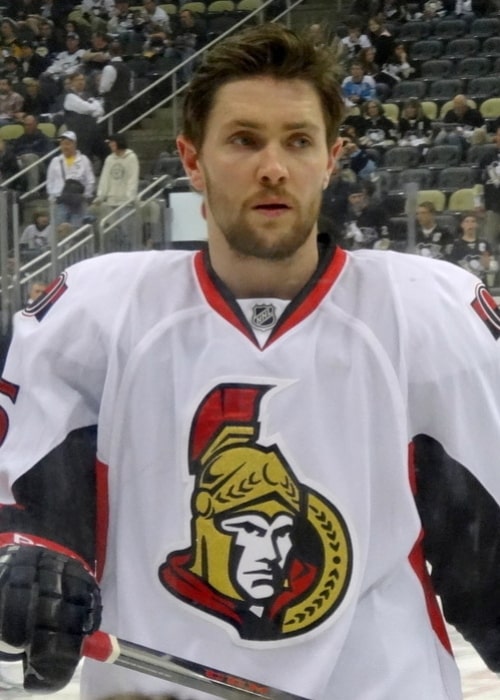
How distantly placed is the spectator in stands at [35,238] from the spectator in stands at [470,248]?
46 cm

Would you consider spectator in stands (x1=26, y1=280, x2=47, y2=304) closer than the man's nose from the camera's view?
No

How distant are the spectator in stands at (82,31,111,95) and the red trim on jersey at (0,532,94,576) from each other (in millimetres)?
1727

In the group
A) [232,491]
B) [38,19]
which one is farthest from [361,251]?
[38,19]

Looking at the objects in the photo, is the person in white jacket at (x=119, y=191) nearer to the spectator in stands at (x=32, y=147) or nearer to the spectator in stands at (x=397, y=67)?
the spectator in stands at (x=32, y=147)

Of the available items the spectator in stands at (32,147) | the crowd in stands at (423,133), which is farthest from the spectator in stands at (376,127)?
the spectator in stands at (32,147)

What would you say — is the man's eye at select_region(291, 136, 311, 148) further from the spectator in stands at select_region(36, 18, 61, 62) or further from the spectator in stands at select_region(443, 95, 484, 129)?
the spectator in stands at select_region(36, 18, 61, 62)

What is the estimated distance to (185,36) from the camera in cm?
203

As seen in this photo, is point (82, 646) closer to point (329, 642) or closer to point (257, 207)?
point (329, 642)

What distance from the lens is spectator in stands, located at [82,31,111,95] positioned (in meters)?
2.54

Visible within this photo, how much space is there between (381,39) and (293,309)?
5.05ft

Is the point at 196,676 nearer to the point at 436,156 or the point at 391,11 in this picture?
the point at 436,156

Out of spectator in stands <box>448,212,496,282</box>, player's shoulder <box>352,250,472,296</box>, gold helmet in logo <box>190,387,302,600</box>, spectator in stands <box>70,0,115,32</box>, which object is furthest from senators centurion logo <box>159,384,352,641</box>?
spectator in stands <box>70,0,115,32</box>

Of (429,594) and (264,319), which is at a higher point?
(264,319)

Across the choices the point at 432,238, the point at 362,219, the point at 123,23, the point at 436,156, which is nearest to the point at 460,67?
the point at 436,156
